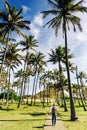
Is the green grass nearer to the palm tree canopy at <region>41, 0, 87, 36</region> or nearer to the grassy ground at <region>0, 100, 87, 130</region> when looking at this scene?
the grassy ground at <region>0, 100, 87, 130</region>

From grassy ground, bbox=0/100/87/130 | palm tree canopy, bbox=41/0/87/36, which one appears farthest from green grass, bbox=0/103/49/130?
palm tree canopy, bbox=41/0/87/36

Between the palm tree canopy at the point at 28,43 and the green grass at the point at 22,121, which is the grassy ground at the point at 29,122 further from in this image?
the palm tree canopy at the point at 28,43

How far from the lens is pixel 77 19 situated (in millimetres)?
30312

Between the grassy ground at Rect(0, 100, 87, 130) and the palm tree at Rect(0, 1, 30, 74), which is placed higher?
the palm tree at Rect(0, 1, 30, 74)

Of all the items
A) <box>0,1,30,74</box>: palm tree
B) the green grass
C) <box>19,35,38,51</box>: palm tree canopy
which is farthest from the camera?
<box>19,35,38,51</box>: palm tree canopy

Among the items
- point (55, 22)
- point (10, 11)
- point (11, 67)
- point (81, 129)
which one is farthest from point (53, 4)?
point (11, 67)

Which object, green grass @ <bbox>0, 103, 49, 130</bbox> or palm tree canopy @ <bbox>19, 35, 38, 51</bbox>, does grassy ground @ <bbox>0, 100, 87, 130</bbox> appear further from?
palm tree canopy @ <bbox>19, 35, 38, 51</bbox>

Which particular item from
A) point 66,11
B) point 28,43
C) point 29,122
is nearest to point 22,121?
point 29,122

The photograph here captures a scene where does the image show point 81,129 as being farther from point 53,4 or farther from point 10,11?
point 10,11

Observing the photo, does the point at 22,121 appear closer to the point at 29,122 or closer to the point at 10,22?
the point at 29,122

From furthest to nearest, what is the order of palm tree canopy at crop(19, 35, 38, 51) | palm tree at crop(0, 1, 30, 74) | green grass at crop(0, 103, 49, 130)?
palm tree canopy at crop(19, 35, 38, 51) → palm tree at crop(0, 1, 30, 74) → green grass at crop(0, 103, 49, 130)

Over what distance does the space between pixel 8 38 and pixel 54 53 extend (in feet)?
49.3

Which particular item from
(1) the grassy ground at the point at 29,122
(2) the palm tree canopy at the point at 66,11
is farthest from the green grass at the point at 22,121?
(2) the palm tree canopy at the point at 66,11

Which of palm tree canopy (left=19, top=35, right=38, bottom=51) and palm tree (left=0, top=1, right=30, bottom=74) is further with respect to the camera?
palm tree canopy (left=19, top=35, right=38, bottom=51)
